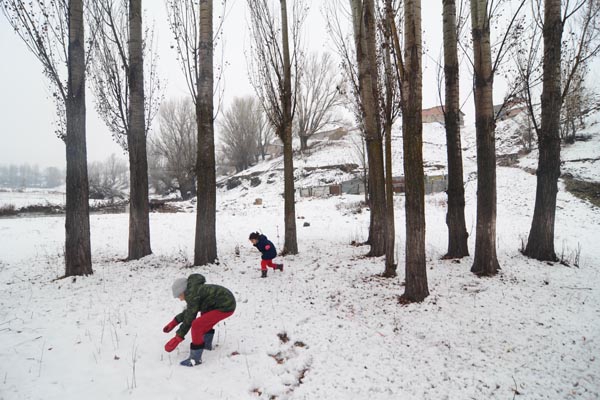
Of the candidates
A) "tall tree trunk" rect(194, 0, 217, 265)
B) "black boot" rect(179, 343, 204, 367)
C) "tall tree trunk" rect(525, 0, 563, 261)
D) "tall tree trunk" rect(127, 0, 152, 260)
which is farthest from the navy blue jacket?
"tall tree trunk" rect(525, 0, 563, 261)

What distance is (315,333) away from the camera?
4027 mm

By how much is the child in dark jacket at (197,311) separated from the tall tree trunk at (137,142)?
191 inches

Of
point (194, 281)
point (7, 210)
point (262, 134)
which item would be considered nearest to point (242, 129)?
point (262, 134)

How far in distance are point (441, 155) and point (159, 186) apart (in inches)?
1455

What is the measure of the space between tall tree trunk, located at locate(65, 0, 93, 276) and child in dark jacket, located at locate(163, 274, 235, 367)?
421cm

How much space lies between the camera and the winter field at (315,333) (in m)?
2.98

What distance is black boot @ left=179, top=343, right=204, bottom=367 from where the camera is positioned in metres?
3.32

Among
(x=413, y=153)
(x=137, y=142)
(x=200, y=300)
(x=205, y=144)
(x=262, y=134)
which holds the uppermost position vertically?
(x=262, y=134)

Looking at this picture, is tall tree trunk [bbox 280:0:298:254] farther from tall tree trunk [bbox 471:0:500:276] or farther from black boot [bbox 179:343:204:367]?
black boot [bbox 179:343:204:367]

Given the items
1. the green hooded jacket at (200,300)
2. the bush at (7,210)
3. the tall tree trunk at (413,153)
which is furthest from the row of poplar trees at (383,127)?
the bush at (7,210)

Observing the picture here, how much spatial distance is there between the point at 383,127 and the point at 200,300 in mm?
5491

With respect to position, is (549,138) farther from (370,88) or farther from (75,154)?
(75,154)

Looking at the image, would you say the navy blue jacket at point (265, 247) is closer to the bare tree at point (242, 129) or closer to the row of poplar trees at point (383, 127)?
the row of poplar trees at point (383, 127)

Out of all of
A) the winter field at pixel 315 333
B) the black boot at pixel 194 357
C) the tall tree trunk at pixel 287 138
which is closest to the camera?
the winter field at pixel 315 333
